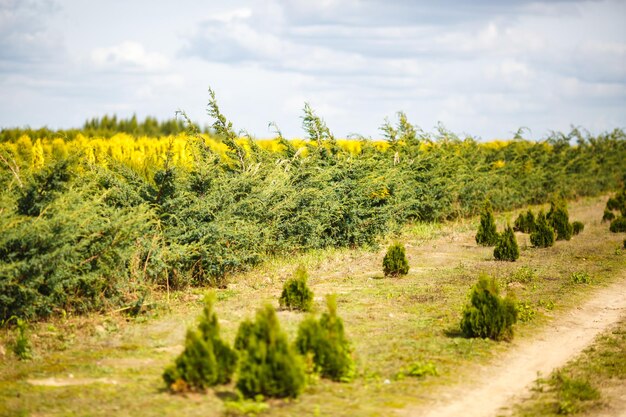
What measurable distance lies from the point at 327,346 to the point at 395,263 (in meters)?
7.06

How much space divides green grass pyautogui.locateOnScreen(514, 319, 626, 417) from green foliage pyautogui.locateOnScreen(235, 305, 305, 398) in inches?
88.5

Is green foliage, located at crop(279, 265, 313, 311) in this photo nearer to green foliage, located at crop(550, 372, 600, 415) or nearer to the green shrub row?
the green shrub row

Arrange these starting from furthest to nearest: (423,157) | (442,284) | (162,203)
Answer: (423,157) → (442,284) → (162,203)

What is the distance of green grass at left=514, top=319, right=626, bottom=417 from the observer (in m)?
7.50

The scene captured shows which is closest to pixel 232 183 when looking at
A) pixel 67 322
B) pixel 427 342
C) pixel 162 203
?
pixel 162 203

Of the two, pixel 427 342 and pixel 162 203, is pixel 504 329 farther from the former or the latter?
pixel 162 203

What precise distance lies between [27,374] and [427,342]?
4.96 m

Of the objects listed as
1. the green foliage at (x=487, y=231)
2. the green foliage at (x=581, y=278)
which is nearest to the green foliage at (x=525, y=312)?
the green foliage at (x=581, y=278)

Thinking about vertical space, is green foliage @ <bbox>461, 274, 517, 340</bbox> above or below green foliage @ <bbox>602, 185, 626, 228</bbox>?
below

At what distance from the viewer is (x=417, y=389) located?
7953 millimetres

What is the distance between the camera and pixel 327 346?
8.02 meters

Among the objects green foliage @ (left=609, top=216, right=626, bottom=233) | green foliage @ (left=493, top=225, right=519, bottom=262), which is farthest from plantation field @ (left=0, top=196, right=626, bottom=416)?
green foliage @ (left=609, top=216, right=626, bottom=233)

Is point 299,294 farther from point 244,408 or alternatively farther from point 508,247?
point 508,247

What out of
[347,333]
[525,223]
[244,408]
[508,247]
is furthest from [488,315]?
[525,223]
